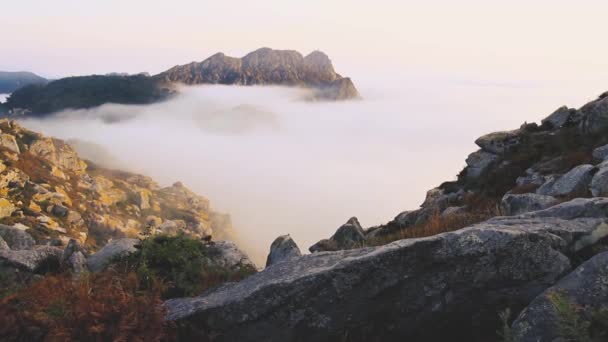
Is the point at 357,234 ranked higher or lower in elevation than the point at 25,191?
higher

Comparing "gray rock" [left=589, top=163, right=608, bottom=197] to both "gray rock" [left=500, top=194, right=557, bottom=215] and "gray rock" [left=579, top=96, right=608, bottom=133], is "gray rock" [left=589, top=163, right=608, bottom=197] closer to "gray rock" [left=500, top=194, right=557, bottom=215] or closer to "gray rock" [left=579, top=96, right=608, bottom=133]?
"gray rock" [left=500, top=194, right=557, bottom=215]

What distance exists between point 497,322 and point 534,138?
27548 millimetres

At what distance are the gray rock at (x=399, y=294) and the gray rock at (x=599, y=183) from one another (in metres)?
7.43

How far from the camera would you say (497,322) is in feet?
25.1

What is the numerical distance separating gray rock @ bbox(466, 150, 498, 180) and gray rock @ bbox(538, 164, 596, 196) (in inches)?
581

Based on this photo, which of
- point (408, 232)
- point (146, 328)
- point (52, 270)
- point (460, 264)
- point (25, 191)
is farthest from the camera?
point (25, 191)

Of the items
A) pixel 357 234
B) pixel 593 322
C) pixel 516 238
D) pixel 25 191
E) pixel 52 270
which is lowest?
pixel 25 191

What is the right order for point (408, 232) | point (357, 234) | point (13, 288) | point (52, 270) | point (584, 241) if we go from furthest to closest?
1. point (357, 234)
2. point (52, 270)
3. point (408, 232)
4. point (13, 288)
5. point (584, 241)

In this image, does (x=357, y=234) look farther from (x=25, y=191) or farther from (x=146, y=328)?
(x=25, y=191)

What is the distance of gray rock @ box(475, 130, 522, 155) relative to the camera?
33.0 meters

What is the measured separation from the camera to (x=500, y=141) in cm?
3412

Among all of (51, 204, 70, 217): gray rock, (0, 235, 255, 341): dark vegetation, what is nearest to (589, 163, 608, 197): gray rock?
(0, 235, 255, 341): dark vegetation

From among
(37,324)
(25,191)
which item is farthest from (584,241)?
(25,191)

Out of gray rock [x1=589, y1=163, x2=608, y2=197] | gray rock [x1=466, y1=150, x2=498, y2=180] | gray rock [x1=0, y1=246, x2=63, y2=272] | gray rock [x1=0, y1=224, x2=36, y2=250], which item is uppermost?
gray rock [x1=589, y1=163, x2=608, y2=197]
